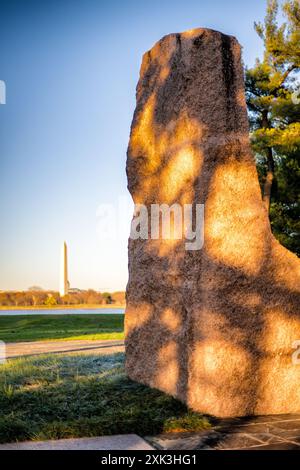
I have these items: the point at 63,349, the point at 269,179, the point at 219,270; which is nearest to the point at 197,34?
the point at 219,270

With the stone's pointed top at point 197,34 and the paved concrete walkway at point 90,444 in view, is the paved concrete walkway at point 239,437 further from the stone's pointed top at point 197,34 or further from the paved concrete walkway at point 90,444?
the stone's pointed top at point 197,34

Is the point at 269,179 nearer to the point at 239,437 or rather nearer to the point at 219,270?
the point at 219,270

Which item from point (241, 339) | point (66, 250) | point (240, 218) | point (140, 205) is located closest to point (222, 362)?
point (241, 339)

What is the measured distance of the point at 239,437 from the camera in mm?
4047

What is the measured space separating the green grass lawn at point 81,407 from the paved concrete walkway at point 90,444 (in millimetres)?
135

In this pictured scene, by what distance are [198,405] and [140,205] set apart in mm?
2578

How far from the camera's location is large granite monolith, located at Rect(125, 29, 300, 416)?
15.9 feet

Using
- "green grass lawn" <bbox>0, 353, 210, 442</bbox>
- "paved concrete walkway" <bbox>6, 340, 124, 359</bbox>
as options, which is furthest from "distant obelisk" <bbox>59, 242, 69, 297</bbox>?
"green grass lawn" <bbox>0, 353, 210, 442</bbox>

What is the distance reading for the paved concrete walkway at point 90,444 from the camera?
3.77 metres

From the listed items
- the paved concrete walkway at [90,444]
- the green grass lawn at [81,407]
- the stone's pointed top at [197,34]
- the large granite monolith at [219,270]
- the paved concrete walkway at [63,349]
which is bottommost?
the paved concrete walkway at [63,349]

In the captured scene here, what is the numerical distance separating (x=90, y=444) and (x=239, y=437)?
1.20 meters

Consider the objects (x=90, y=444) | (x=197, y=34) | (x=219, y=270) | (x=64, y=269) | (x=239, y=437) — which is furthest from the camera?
(x=64, y=269)

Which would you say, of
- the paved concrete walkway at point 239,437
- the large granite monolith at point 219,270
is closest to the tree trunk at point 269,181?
the large granite monolith at point 219,270
